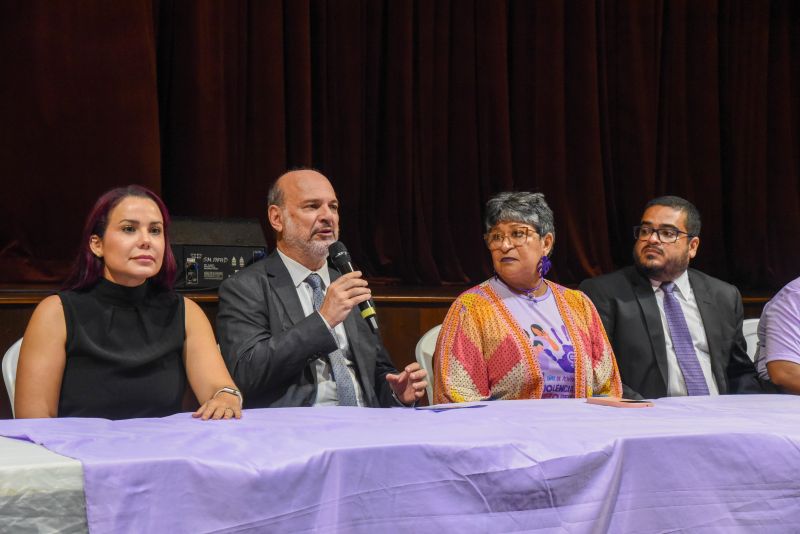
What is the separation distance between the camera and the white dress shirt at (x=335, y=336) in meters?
2.37

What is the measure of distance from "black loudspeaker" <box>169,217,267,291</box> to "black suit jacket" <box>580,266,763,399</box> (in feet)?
3.94

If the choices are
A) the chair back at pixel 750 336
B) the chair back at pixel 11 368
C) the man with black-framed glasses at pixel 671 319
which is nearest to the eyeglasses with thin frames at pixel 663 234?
the man with black-framed glasses at pixel 671 319

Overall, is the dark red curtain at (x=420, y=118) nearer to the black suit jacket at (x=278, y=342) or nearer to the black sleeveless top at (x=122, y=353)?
the black suit jacket at (x=278, y=342)

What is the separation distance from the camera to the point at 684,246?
310cm

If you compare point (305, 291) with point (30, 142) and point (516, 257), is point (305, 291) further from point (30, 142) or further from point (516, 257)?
point (30, 142)

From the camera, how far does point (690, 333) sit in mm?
3008

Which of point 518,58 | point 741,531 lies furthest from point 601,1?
point 741,531

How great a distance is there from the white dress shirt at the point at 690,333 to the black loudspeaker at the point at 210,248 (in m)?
1.43

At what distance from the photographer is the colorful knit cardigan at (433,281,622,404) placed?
8.09 ft

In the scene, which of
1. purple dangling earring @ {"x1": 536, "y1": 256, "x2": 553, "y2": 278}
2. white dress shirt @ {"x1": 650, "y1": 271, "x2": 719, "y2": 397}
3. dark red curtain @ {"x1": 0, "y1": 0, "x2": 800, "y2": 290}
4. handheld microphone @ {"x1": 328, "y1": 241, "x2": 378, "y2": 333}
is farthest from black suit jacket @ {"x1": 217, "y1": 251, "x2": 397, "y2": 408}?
dark red curtain @ {"x1": 0, "y1": 0, "x2": 800, "y2": 290}

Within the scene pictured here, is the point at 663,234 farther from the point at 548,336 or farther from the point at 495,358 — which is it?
the point at 495,358

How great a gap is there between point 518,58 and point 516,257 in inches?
91.0

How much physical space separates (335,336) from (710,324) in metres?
1.36

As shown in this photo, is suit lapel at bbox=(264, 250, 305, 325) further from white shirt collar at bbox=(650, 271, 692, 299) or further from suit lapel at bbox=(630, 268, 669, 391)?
white shirt collar at bbox=(650, 271, 692, 299)
